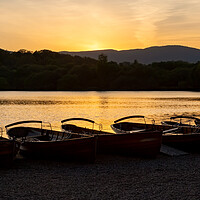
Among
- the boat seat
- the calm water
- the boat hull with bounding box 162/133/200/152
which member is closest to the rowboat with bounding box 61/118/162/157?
the boat hull with bounding box 162/133/200/152

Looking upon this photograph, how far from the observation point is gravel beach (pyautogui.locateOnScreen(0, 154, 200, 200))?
11906 mm

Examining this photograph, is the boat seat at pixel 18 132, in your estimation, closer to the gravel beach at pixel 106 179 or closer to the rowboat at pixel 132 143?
the gravel beach at pixel 106 179

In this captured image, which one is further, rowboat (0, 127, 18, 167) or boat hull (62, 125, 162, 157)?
boat hull (62, 125, 162, 157)

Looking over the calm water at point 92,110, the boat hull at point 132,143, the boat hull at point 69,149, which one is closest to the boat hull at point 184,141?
the boat hull at point 132,143

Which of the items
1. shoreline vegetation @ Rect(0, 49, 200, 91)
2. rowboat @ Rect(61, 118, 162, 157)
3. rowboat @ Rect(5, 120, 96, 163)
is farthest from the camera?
shoreline vegetation @ Rect(0, 49, 200, 91)

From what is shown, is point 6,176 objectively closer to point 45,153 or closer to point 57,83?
point 45,153

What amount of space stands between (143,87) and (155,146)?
162 meters

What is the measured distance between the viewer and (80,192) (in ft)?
39.9

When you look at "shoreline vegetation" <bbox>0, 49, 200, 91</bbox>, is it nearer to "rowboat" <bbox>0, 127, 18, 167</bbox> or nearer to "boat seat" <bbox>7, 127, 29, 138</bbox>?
"boat seat" <bbox>7, 127, 29, 138</bbox>

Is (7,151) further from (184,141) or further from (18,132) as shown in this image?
(184,141)

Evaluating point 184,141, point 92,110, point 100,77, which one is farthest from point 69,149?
point 100,77

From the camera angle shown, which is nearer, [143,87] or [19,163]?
[19,163]

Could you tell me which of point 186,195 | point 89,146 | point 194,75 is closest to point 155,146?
point 89,146

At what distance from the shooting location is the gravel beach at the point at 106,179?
39.1ft
